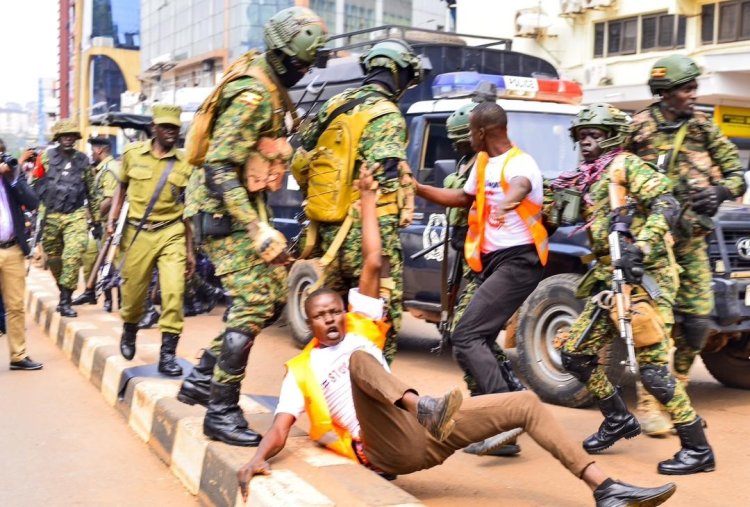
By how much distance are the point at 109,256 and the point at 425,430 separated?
15.9 ft

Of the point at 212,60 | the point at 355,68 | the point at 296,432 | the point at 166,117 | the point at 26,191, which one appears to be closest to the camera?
the point at 296,432

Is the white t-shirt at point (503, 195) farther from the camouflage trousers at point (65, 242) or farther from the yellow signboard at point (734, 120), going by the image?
the yellow signboard at point (734, 120)

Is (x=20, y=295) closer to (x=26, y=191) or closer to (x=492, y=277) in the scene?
(x=26, y=191)

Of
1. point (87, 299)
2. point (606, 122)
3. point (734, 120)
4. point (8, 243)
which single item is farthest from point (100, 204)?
point (734, 120)

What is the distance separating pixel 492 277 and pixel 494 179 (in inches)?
19.9

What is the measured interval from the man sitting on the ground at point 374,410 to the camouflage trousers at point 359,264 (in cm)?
11

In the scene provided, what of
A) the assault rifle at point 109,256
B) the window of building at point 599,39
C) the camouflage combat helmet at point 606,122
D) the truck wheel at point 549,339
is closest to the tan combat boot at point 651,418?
the truck wheel at point 549,339

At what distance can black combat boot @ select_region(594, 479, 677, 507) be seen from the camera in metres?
3.59

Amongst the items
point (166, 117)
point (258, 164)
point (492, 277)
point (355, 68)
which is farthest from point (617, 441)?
point (355, 68)

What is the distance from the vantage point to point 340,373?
167 inches

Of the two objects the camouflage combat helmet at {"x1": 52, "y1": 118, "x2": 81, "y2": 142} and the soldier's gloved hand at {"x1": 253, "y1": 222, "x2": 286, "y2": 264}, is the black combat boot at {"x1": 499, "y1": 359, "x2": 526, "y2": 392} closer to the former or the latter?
the soldier's gloved hand at {"x1": 253, "y1": 222, "x2": 286, "y2": 264}

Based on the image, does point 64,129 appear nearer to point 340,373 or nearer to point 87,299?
point 87,299

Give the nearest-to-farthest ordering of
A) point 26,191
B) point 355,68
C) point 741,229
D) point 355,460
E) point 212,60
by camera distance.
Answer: point 355,460, point 741,229, point 26,191, point 355,68, point 212,60

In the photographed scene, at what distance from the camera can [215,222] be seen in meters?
4.51
